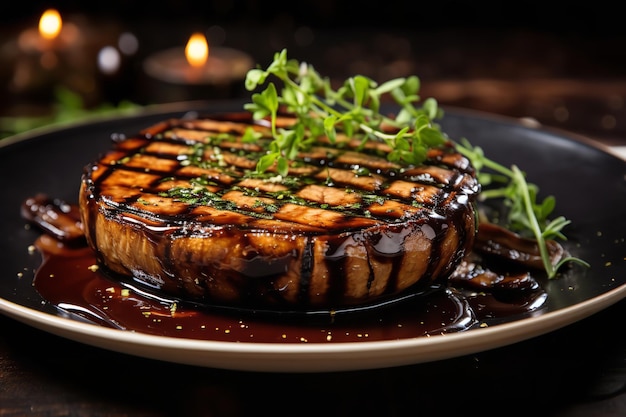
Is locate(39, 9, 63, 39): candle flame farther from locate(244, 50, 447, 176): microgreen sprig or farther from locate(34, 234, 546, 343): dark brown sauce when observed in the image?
locate(34, 234, 546, 343): dark brown sauce

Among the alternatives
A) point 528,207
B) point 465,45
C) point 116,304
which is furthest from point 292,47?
point 116,304

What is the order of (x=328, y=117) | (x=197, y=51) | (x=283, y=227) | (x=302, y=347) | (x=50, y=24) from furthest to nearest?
(x=50, y=24)
(x=197, y=51)
(x=328, y=117)
(x=283, y=227)
(x=302, y=347)

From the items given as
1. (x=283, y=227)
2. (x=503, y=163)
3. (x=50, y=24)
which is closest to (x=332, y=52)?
(x=50, y=24)

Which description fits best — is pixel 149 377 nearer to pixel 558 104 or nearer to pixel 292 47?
pixel 558 104

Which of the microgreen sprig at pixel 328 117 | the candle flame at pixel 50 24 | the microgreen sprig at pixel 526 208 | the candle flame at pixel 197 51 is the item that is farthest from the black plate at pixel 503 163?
the candle flame at pixel 50 24

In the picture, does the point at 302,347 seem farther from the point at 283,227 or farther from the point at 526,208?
the point at 526,208

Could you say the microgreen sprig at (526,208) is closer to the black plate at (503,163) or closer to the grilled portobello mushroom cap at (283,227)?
the black plate at (503,163)

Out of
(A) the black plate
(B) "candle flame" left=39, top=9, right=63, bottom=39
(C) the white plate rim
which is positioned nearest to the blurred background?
(B) "candle flame" left=39, top=9, right=63, bottom=39
